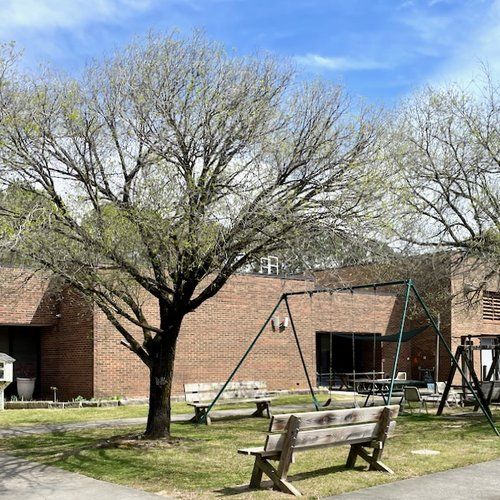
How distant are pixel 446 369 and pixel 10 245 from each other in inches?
1024

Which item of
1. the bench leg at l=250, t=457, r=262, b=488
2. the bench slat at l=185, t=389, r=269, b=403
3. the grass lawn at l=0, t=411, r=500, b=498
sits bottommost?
the grass lawn at l=0, t=411, r=500, b=498

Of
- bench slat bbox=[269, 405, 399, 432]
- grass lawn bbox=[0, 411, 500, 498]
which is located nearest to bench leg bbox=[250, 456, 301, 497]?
grass lawn bbox=[0, 411, 500, 498]

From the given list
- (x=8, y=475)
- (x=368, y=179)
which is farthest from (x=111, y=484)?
(x=368, y=179)

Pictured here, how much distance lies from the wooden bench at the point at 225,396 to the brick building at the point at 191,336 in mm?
2942

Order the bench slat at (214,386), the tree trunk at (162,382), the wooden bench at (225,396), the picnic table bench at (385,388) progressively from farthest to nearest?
the picnic table bench at (385,388)
the bench slat at (214,386)
the wooden bench at (225,396)
the tree trunk at (162,382)

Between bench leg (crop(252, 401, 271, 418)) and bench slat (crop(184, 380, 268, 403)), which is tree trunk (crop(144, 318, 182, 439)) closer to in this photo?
bench slat (crop(184, 380, 268, 403))

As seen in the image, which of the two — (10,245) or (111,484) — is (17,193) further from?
(111,484)

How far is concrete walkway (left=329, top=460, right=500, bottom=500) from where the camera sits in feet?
27.4

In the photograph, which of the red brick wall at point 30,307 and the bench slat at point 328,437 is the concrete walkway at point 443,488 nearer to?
the bench slat at point 328,437

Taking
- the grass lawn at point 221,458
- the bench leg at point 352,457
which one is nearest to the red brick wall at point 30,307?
the grass lawn at point 221,458

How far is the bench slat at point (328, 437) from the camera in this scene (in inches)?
342

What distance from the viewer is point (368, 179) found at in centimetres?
1148

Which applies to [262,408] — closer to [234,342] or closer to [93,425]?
[93,425]

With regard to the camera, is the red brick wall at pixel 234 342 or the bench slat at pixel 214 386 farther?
the red brick wall at pixel 234 342
